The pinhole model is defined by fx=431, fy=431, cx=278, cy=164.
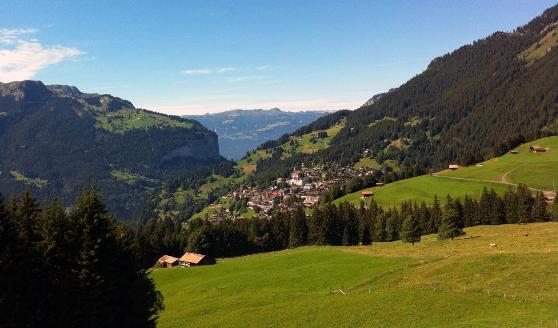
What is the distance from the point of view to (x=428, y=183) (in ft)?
594

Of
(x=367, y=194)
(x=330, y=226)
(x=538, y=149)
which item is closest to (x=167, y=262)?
(x=330, y=226)

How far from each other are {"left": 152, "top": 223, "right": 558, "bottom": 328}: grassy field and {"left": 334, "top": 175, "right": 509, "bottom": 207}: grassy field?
87.9m

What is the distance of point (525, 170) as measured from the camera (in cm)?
17225

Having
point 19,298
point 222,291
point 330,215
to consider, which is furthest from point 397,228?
point 19,298

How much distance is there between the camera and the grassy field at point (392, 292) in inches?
1393

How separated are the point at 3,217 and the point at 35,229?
15.2 ft

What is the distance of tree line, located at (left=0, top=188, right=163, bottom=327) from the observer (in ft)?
82.0

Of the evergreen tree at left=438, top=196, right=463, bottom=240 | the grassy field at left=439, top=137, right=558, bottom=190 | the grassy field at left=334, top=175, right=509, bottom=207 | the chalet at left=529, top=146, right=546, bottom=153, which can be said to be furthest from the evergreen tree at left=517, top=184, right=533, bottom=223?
the chalet at left=529, top=146, right=546, bottom=153

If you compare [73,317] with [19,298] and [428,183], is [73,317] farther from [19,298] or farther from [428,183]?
[428,183]

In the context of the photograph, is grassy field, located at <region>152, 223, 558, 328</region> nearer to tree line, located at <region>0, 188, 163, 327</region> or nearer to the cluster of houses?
tree line, located at <region>0, 188, 163, 327</region>

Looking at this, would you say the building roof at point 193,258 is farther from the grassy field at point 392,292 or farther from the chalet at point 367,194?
the chalet at point 367,194

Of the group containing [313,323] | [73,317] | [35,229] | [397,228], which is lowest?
[397,228]

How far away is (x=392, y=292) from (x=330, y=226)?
82.8 m

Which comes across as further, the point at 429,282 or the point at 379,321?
the point at 429,282
